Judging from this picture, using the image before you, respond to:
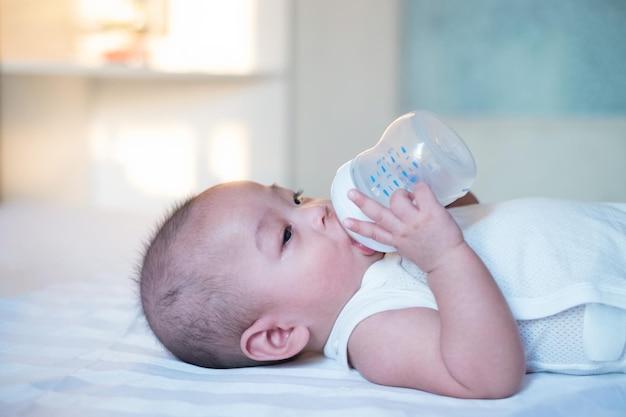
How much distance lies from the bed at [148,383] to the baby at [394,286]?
0.03 metres

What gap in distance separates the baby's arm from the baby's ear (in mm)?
95

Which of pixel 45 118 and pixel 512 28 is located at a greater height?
pixel 512 28

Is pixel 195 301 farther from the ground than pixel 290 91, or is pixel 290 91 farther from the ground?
pixel 290 91

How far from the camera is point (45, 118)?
313 cm

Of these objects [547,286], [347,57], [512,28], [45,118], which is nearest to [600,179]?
[512,28]

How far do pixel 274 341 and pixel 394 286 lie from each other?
18cm

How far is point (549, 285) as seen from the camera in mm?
920

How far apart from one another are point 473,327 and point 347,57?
2.40 meters

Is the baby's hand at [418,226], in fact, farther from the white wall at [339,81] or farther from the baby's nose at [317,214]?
the white wall at [339,81]

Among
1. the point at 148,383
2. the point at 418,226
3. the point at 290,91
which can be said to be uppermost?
the point at 290,91

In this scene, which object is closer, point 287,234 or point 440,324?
point 440,324

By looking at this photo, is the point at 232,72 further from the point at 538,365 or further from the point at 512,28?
the point at 538,365

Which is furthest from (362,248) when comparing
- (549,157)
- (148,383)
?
(549,157)

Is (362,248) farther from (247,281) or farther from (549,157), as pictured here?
(549,157)
